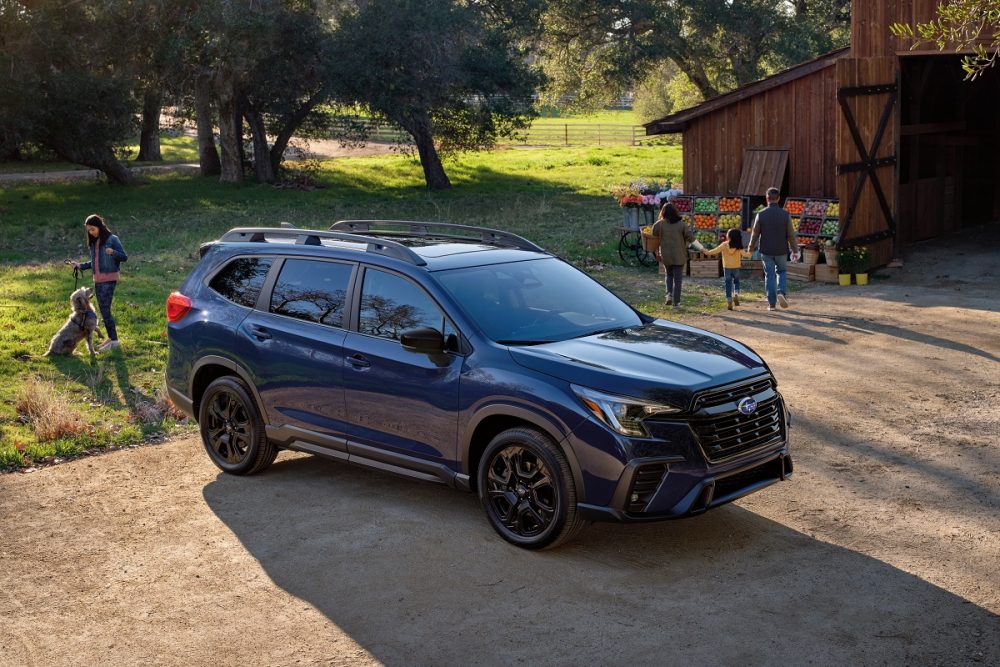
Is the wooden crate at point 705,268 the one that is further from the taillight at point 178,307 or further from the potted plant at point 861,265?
the taillight at point 178,307

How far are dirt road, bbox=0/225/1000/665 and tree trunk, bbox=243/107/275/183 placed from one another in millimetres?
28944

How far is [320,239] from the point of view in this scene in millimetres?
8641

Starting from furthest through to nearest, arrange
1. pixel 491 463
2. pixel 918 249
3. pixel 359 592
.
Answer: pixel 918 249 < pixel 491 463 < pixel 359 592

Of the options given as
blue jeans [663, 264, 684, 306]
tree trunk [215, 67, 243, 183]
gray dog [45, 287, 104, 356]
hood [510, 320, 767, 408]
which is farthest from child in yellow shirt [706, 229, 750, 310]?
tree trunk [215, 67, 243, 183]

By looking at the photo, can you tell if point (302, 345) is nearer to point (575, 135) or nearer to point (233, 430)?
point (233, 430)

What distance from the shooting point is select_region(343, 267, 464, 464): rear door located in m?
7.34

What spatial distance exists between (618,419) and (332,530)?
7.39 ft

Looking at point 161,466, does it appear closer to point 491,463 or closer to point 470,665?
point 491,463

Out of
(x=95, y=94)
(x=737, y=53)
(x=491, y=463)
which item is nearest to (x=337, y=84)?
(x=95, y=94)

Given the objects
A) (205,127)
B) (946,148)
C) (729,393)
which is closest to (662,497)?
(729,393)

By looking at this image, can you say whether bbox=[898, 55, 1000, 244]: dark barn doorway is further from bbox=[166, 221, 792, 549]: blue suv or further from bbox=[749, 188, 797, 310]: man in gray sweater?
bbox=[166, 221, 792, 549]: blue suv

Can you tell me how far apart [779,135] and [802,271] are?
3.61 metres

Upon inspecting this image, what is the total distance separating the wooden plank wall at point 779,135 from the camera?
2128 cm

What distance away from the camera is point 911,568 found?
6746mm
